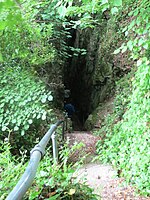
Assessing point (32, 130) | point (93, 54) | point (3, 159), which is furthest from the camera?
point (93, 54)

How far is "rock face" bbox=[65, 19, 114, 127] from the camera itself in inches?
341

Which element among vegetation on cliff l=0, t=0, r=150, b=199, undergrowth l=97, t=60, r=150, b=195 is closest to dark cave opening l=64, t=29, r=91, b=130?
Result: vegetation on cliff l=0, t=0, r=150, b=199

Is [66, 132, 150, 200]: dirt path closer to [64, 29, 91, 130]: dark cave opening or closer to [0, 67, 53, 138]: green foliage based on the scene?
[0, 67, 53, 138]: green foliage

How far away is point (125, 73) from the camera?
7.44 m

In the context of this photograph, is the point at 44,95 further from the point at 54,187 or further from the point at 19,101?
the point at 54,187

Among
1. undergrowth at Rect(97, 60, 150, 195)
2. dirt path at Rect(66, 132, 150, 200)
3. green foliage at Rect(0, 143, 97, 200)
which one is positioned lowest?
dirt path at Rect(66, 132, 150, 200)

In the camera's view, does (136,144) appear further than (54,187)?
Yes

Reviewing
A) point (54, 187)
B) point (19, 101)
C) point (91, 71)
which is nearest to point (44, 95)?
point (19, 101)

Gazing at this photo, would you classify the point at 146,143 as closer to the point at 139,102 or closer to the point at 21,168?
the point at 139,102

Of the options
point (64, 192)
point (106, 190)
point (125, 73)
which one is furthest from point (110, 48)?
point (64, 192)

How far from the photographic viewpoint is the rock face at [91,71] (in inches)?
341

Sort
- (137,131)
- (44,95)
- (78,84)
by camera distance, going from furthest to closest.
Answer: (78,84) → (137,131) → (44,95)

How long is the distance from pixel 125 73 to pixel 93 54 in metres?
2.83

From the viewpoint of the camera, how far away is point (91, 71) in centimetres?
1039
